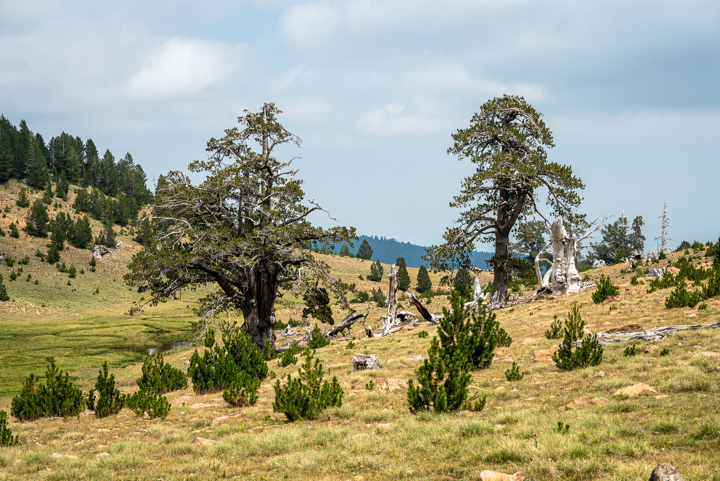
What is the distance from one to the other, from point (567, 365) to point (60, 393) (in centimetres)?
1259

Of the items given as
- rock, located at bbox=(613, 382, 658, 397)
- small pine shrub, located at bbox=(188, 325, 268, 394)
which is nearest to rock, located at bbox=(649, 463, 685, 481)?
rock, located at bbox=(613, 382, 658, 397)

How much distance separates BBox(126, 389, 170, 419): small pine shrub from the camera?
10031 mm

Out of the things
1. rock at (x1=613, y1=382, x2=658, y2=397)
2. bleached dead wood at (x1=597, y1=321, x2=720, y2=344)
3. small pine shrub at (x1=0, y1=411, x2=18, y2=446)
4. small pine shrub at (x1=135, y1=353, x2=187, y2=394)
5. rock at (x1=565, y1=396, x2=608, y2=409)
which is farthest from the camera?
small pine shrub at (x1=135, y1=353, x2=187, y2=394)

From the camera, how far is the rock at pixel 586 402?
702 centimetres

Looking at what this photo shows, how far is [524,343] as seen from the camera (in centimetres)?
1409

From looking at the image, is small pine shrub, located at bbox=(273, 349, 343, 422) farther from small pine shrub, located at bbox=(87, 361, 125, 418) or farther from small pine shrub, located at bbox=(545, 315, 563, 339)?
small pine shrub, located at bbox=(545, 315, 563, 339)

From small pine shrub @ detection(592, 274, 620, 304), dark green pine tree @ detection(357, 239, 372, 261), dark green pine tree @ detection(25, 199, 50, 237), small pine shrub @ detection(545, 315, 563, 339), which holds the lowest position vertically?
small pine shrub @ detection(545, 315, 563, 339)

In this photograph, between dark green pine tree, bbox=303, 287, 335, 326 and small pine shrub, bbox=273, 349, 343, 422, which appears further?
dark green pine tree, bbox=303, 287, 335, 326

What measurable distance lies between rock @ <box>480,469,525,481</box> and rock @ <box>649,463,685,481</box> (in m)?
1.22

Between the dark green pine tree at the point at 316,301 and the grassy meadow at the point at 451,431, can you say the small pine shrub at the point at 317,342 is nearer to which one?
the dark green pine tree at the point at 316,301

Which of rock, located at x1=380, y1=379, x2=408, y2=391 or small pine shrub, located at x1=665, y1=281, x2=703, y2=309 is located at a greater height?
small pine shrub, located at x1=665, y1=281, x2=703, y2=309

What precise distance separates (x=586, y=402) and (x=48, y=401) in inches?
489

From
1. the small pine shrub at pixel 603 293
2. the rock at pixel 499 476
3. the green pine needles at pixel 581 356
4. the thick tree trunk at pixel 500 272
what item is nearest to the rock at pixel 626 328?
the green pine needles at pixel 581 356

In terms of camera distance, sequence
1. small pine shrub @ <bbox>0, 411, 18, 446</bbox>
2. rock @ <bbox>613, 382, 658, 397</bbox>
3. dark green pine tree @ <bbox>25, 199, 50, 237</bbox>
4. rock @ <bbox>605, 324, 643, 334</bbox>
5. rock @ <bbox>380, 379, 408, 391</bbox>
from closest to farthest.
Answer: rock @ <bbox>613, 382, 658, 397</bbox>, small pine shrub @ <bbox>0, 411, 18, 446</bbox>, rock @ <bbox>380, 379, 408, 391</bbox>, rock @ <bbox>605, 324, 643, 334</bbox>, dark green pine tree @ <bbox>25, 199, 50, 237</bbox>
